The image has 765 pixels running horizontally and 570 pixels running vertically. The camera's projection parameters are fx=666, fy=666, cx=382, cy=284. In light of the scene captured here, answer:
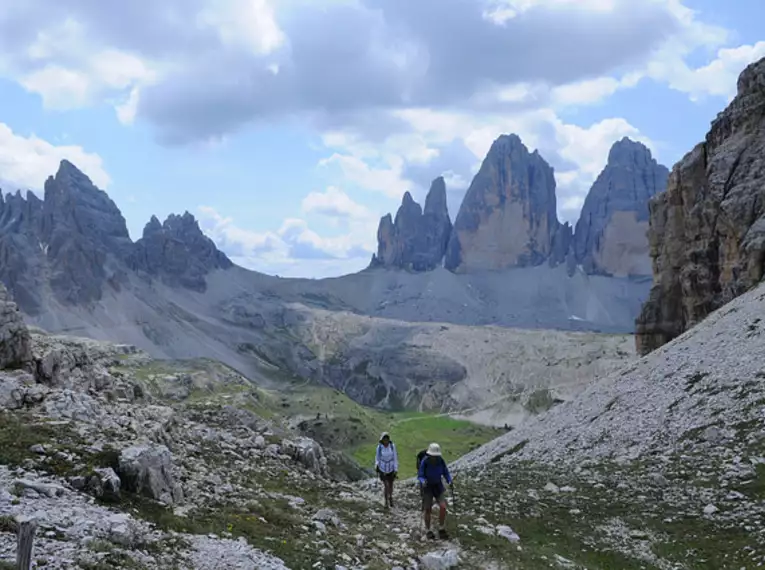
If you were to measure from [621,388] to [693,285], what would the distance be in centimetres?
3230

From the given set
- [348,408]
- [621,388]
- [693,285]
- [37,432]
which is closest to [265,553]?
[37,432]

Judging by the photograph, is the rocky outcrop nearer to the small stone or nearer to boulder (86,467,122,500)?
boulder (86,467,122,500)

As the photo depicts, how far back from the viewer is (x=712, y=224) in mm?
72188

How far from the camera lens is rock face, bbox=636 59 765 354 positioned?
65.6 m

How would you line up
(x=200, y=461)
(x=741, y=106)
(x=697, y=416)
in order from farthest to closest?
(x=741, y=106)
(x=697, y=416)
(x=200, y=461)

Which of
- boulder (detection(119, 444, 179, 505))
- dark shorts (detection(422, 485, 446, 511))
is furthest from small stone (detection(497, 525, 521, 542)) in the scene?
boulder (detection(119, 444, 179, 505))

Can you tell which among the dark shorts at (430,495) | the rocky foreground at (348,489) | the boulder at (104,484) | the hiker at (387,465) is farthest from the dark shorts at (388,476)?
the boulder at (104,484)

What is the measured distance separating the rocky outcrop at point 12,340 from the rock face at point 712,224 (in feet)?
195

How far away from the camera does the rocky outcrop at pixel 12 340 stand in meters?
30.9

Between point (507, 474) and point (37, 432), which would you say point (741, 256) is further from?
point (37, 432)

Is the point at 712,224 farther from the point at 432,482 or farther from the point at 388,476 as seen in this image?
the point at 432,482

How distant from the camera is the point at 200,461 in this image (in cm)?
2577

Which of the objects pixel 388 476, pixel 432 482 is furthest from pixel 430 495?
pixel 388 476

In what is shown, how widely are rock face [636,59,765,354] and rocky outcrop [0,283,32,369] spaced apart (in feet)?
195
